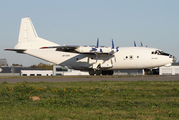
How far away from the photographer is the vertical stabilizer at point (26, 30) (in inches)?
1705

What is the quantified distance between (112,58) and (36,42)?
14.8 metres

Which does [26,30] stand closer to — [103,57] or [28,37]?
[28,37]

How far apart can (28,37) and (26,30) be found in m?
1.43

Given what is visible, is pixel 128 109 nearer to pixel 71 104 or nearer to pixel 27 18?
pixel 71 104

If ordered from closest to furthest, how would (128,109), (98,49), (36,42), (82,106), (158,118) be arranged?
(158,118), (128,109), (82,106), (98,49), (36,42)

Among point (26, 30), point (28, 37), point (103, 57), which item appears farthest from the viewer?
point (26, 30)

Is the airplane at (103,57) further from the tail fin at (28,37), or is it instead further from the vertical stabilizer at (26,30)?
the vertical stabilizer at (26,30)

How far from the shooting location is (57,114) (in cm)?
991

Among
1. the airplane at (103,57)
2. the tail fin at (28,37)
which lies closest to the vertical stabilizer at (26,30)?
the tail fin at (28,37)

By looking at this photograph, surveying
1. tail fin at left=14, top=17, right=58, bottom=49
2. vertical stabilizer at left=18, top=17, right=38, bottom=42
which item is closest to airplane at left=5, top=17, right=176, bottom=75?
tail fin at left=14, top=17, right=58, bottom=49

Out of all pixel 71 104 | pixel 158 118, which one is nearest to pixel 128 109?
pixel 158 118

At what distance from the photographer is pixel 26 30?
43.4 meters

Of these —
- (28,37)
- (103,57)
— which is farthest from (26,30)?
(103,57)

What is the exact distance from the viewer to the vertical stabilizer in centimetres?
4331
